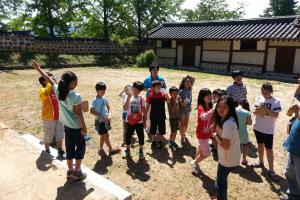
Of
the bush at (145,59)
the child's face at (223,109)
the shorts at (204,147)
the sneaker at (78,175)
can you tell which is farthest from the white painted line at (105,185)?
the bush at (145,59)

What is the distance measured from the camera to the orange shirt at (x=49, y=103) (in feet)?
14.5

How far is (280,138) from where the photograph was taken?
6160 millimetres

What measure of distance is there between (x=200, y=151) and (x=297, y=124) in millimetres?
1583

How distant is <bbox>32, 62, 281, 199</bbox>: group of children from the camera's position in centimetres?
324

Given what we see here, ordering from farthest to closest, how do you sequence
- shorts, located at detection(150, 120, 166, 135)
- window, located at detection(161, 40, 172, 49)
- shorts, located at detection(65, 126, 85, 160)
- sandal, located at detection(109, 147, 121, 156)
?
window, located at detection(161, 40, 172, 49)
shorts, located at detection(150, 120, 166, 135)
sandal, located at detection(109, 147, 121, 156)
shorts, located at detection(65, 126, 85, 160)

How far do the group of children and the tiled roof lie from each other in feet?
39.7

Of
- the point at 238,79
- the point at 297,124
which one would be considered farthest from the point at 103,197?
the point at 238,79

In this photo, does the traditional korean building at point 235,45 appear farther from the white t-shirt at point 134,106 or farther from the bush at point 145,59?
the white t-shirt at point 134,106

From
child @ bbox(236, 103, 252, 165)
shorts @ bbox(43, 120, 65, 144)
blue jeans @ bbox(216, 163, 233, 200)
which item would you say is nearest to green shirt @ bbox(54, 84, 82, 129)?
shorts @ bbox(43, 120, 65, 144)

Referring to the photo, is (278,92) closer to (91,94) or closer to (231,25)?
(91,94)

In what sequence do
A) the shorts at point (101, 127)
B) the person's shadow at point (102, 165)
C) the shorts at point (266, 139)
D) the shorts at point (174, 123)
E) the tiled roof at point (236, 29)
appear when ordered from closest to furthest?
the shorts at point (266, 139) < the person's shadow at point (102, 165) < the shorts at point (101, 127) < the shorts at point (174, 123) < the tiled roof at point (236, 29)

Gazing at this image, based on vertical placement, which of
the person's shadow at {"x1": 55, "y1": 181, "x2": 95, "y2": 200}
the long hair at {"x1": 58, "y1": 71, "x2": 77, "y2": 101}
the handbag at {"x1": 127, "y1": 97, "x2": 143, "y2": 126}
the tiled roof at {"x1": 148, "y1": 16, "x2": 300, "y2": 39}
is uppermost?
the tiled roof at {"x1": 148, "y1": 16, "x2": 300, "y2": 39}

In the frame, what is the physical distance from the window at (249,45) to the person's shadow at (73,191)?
1654 centimetres

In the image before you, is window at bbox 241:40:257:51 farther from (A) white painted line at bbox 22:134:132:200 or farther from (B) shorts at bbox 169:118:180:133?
(A) white painted line at bbox 22:134:132:200
